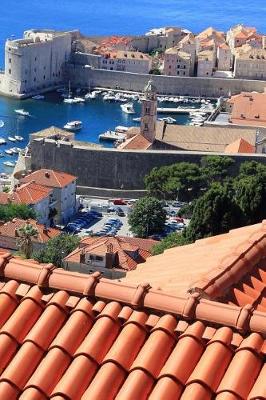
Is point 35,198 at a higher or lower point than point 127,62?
lower

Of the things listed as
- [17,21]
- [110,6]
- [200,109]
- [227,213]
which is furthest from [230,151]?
[110,6]

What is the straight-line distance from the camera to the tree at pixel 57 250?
44.3ft

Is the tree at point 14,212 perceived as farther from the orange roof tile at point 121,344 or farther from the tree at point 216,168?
the orange roof tile at point 121,344

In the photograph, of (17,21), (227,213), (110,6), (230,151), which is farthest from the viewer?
(110,6)

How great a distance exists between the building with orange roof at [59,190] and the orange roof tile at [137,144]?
9.31ft

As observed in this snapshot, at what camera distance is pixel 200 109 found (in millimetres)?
31828

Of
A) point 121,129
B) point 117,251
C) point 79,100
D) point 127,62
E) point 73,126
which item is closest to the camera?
point 117,251

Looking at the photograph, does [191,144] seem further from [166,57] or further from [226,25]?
[226,25]

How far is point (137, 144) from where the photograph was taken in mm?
21922

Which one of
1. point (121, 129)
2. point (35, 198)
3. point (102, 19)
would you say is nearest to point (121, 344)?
point (35, 198)

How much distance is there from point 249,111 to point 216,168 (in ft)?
23.1

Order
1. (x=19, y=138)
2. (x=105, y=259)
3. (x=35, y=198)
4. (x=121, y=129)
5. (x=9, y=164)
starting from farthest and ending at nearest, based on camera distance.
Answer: (x=121, y=129) → (x=19, y=138) → (x=9, y=164) → (x=35, y=198) → (x=105, y=259)

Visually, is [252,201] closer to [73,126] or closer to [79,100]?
[73,126]

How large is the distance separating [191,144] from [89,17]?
39.8m
